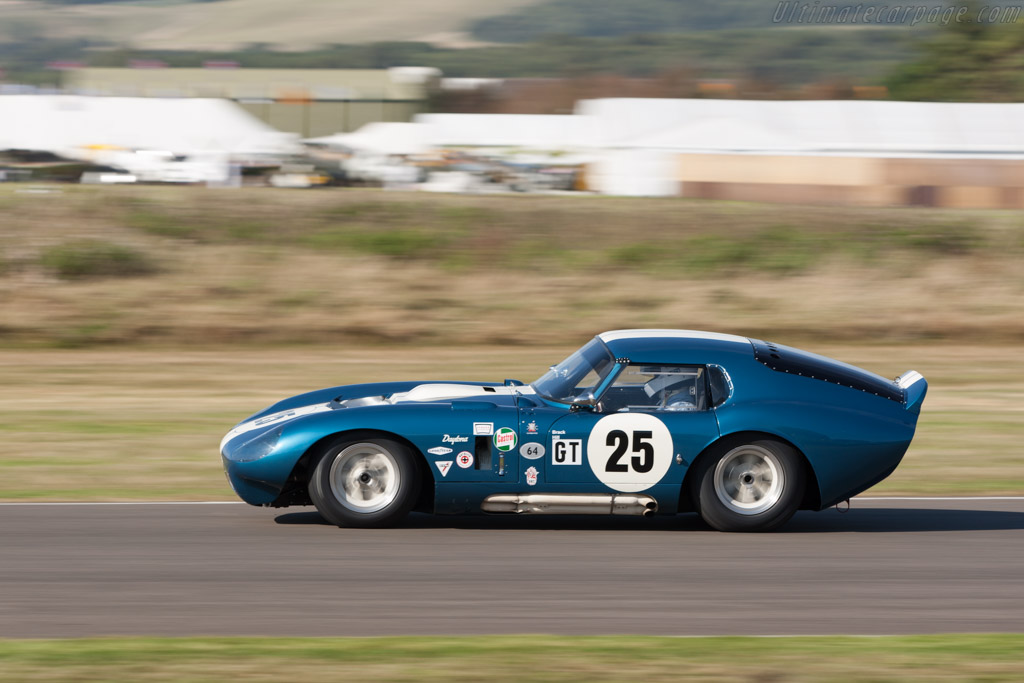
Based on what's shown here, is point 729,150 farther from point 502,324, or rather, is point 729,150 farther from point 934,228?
point 502,324

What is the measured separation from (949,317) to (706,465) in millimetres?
15626

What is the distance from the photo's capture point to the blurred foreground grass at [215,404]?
9.73 metres

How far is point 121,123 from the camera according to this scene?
4288cm

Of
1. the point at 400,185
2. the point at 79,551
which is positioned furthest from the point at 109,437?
the point at 400,185

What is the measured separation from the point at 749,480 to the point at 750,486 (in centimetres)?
4

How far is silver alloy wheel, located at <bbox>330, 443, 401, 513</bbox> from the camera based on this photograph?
24.1 ft

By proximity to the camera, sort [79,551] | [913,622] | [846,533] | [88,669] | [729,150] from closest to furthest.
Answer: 1. [88,669]
2. [913,622]
3. [79,551]
4. [846,533]
5. [729,150]

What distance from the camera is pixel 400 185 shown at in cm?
3478

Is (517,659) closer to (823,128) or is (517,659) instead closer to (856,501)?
(856,501)

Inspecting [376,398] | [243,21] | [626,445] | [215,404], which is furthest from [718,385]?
[243,21]

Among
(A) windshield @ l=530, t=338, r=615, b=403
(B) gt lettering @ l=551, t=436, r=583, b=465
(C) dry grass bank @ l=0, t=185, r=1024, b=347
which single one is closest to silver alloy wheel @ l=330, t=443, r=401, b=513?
(B) gt lettering @ l=551, t=436, r=583, b=465

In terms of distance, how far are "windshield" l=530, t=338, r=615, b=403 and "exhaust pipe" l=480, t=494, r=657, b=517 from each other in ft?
1.93

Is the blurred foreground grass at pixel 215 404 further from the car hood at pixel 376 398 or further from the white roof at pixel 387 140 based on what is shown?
the white roof at pixel 387 140

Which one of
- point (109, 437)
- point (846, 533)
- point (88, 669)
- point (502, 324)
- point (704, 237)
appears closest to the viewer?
point (88, 669)
